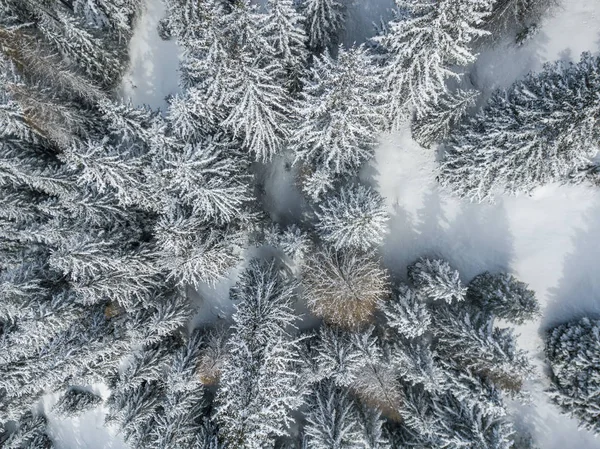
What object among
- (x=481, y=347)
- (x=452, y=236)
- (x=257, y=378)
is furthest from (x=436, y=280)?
(x=257, y=378)

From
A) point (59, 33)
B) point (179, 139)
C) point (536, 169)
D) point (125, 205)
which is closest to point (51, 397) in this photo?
point (125, 205)

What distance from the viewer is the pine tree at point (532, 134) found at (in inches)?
501

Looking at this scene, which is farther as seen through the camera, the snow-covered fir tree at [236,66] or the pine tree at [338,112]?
the snow-covered fir tree at [236,66]

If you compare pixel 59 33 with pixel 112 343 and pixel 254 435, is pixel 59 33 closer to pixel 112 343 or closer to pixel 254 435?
pixel 112 343

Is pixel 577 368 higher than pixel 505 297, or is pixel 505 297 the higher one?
pixel 505 297

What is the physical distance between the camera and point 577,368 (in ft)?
54.3

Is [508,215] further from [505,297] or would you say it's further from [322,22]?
[322,22]

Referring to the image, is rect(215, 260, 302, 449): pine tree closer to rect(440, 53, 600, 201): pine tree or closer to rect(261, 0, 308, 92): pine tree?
rect(261, 0, 308, 92): pine tree

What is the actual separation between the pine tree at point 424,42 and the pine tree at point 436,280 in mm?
8291

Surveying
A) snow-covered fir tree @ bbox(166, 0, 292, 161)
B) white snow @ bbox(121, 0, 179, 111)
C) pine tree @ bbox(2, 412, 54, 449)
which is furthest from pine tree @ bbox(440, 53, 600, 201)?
pine tree @ bbox(2, 412, 54, 449)

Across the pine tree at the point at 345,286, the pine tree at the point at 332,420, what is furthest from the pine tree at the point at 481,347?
the pine tree at the point at 332,420

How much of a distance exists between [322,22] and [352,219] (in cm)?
972

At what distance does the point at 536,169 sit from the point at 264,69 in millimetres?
12327

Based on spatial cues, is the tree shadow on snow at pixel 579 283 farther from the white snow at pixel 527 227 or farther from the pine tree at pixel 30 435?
the pine tree at pixel 30 435
